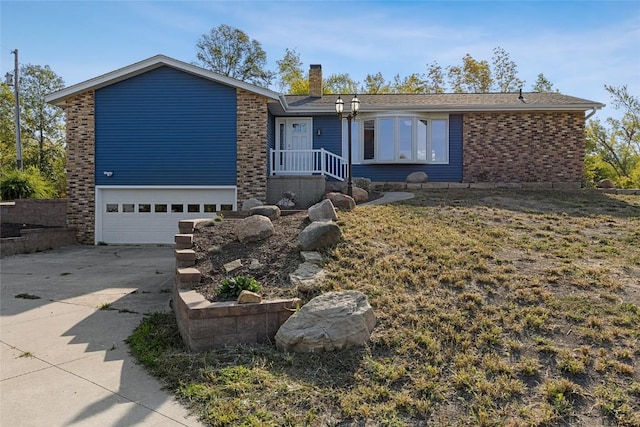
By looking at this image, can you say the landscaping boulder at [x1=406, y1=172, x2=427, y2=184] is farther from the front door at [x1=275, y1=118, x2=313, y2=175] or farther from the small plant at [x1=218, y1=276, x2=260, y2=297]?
the small plant at [x1=218, y1=276, x2=260, y2=297]

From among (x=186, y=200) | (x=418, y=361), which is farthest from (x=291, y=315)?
(x=186, y=200)

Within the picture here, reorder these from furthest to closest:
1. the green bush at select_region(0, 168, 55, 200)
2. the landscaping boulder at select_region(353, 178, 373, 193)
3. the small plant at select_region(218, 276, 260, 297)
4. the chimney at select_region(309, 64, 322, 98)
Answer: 1. the chimney at select_region(309, 64, 322, 98)
2. the green bush at select_region(0, 168, 55, 200)
3. the landscaping boulder at select_region(353, 178, 373, 193)
4. the small plant at select_region(218, 276, 260, 297)

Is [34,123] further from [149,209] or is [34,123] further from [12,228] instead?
[149,209]

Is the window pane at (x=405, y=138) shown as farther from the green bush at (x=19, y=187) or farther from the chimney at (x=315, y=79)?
the green bush at (x=19, y=187)

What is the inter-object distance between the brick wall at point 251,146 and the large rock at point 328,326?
28.8 feet

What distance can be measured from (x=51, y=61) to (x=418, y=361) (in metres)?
32.7

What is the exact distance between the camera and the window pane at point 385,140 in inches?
565

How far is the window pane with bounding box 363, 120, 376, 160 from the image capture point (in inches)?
575

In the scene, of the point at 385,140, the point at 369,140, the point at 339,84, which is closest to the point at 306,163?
the point at 369,140

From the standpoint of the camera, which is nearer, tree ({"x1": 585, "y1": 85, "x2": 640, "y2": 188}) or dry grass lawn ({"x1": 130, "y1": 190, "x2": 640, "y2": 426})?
dry grass lawn ({"x1": 130, "y1": 190, "x2": 640, "y2": 426})

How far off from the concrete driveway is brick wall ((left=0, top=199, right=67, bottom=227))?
15.2 feet

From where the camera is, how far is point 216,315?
4121 millimetres

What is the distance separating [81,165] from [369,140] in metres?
9.30

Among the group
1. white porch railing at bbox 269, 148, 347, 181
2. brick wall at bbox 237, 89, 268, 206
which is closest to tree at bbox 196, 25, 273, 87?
white porch railing at bbox 269, 148, 347, 181
